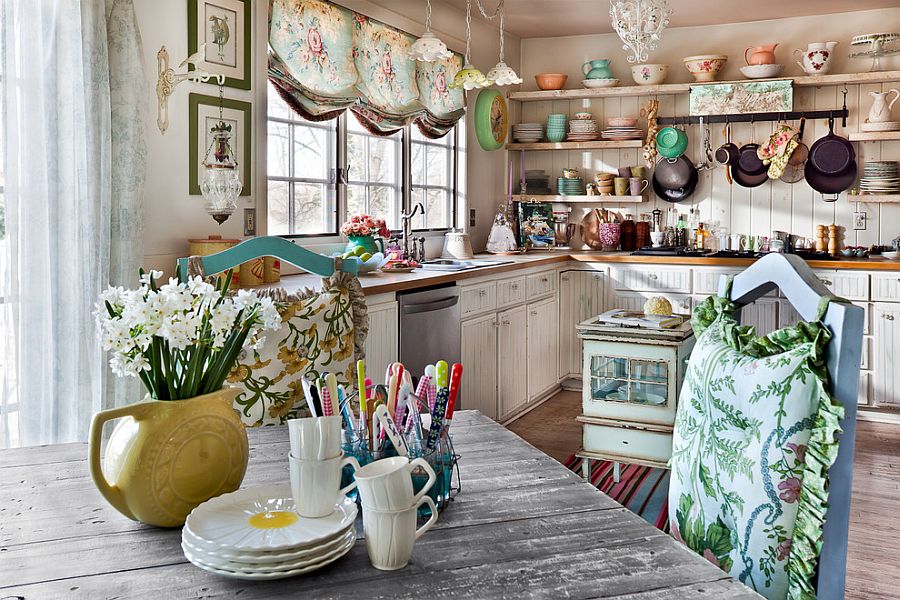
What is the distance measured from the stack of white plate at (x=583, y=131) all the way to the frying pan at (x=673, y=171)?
487 mm

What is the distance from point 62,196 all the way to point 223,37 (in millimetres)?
1038

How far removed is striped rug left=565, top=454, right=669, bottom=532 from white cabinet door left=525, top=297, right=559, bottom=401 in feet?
3.37

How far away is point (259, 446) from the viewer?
62.3 inches

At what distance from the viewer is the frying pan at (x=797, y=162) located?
524cm

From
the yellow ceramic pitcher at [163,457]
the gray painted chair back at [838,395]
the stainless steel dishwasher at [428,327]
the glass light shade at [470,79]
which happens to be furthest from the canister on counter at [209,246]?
the gray painted chair back at [838,395]

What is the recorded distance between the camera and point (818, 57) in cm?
→ 503

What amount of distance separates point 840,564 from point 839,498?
9cm

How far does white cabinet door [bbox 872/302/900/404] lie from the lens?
15.2 feet

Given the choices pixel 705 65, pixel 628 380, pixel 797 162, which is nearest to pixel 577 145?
pixel 705 65

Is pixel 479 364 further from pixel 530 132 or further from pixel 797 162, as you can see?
pixel 797 162

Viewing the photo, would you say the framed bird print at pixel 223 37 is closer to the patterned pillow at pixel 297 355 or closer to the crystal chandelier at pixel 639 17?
the patterned pillow at pixel 297 355

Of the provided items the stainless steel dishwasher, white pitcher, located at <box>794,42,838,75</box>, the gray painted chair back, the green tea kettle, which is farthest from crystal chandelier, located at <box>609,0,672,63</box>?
the gray painted chair back

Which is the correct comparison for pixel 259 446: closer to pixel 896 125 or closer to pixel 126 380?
pixel 126 380

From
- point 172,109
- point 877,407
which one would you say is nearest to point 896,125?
point 877,407
